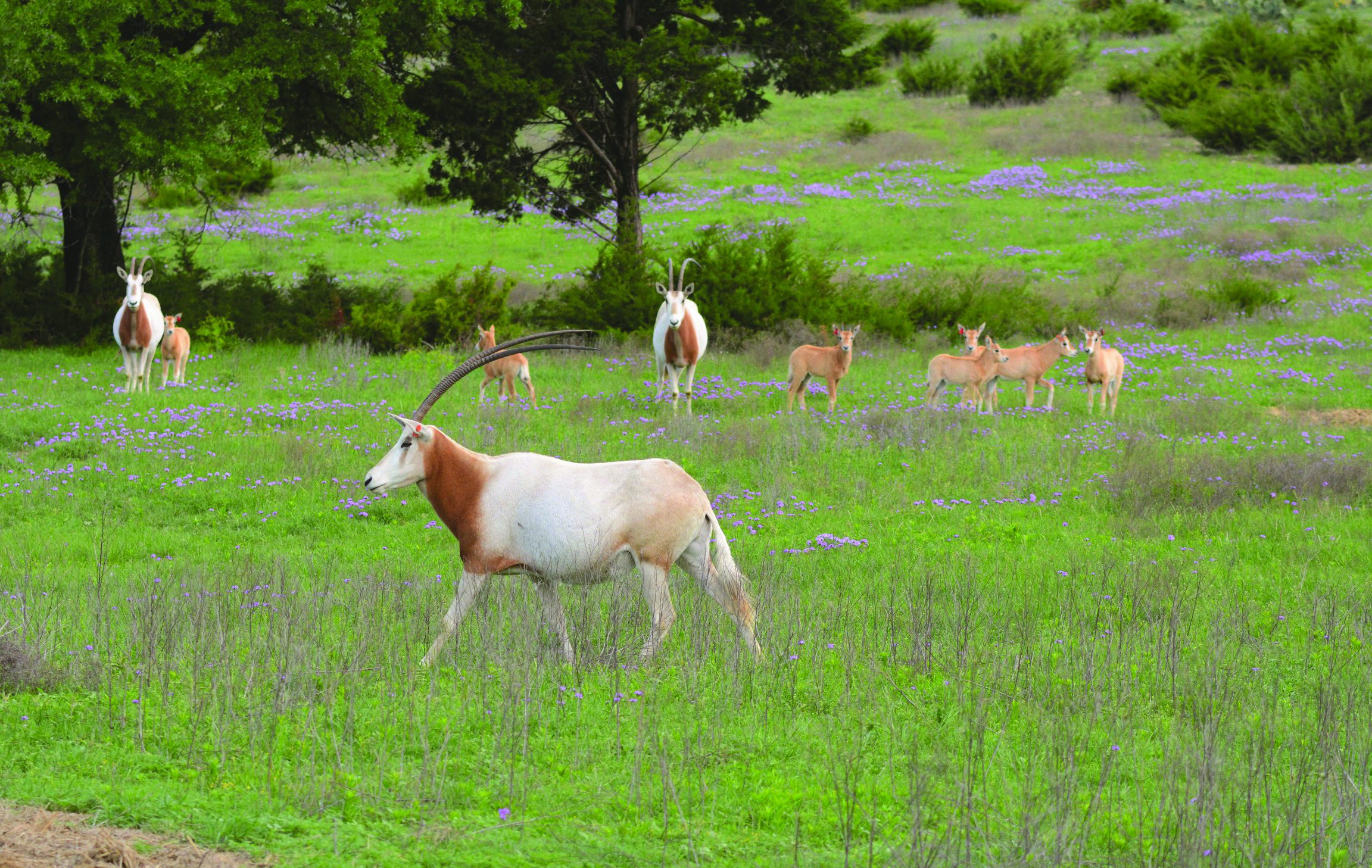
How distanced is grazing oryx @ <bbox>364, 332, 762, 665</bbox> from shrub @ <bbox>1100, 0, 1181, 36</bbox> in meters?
57.6

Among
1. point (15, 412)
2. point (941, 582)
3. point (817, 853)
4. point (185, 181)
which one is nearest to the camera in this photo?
point (817, 853)

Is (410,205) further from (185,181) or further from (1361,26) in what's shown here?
(1361,26)

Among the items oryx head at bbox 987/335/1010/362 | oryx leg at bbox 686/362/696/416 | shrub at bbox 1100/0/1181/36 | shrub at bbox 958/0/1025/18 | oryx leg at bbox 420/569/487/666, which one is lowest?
oryx leg at bbox 686/362/696/416

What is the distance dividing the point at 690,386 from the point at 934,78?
39239 mm

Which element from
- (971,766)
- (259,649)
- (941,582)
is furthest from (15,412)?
(971,766)

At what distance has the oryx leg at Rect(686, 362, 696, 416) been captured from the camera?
16.1 m

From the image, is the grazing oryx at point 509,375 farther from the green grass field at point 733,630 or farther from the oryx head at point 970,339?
the oryx head at point 970,339

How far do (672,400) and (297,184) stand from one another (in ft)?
100.0

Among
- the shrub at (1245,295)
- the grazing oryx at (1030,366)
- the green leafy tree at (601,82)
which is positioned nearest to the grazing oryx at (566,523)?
the grazing oryx at (1030,366)

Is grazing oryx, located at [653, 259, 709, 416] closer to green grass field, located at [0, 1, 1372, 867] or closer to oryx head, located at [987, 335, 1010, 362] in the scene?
green grass field, located at [0, 1, 1372, 867]

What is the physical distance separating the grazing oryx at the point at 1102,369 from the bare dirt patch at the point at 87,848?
14039 mm

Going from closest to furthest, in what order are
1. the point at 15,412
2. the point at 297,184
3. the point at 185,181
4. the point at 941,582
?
the point at 941,582
the point at 15,412
the point at 185,181
the point at 297,184

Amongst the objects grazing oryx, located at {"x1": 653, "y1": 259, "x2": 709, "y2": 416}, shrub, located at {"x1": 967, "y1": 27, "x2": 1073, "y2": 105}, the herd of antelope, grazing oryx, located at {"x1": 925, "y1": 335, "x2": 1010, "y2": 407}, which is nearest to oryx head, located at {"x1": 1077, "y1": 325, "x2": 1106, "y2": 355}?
grazing oryx, located at {"x1": 925, "y1": 335, "x2": 1010, "y2": 407}

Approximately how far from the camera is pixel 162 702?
6199mm
